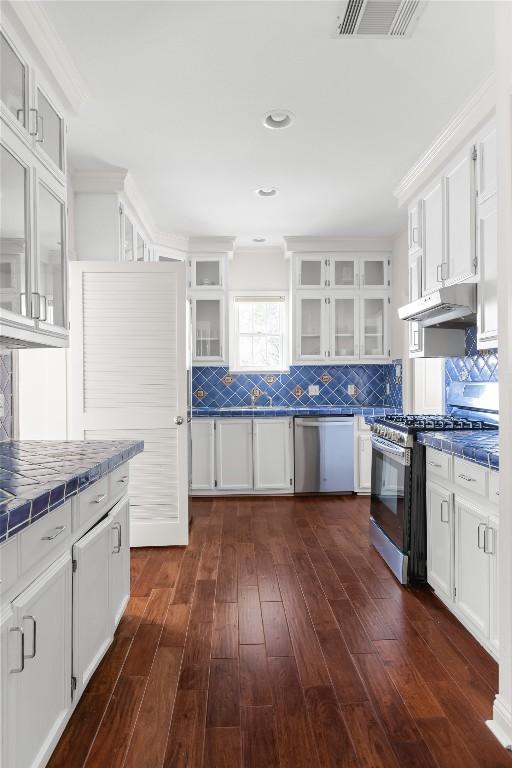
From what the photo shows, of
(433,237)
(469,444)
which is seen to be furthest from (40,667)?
(433,237)

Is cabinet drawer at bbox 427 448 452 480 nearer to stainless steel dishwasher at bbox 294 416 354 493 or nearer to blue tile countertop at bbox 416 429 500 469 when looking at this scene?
blue tile countertop at bbox 416 429 500 469

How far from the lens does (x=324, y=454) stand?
16.6 feet

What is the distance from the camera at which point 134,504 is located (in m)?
3.64

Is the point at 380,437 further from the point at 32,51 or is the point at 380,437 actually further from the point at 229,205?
the point at 32,51

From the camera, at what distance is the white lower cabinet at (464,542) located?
2074mm

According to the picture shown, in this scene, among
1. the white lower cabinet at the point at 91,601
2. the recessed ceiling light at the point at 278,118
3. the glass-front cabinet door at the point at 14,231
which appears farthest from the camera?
the recessed ceiling light at the point at 278,118

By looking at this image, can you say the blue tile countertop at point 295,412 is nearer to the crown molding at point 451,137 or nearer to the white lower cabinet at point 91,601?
the crown molding at point 451,137

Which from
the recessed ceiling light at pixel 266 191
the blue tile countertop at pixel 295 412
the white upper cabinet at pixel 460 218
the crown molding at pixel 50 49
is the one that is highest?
the recessed ceiling light at pixel 266 191

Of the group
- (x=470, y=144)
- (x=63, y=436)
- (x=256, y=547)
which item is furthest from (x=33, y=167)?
(x=256, y=547)

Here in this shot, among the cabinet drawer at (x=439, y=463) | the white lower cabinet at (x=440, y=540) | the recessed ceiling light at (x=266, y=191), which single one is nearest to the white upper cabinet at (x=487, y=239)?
the cabinet drawer at (x=439, y=463)

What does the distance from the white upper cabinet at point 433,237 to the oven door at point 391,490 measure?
111 cm

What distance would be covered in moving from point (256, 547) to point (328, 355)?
2469mm

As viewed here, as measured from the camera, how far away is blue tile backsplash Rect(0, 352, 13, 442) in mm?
2586

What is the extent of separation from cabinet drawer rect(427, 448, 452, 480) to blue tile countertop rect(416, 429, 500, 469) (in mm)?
33
